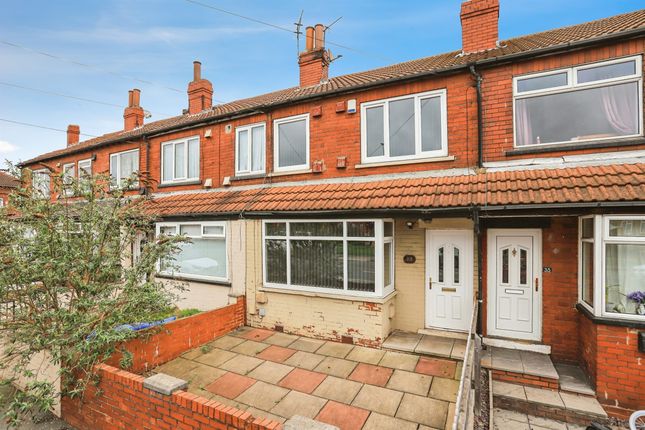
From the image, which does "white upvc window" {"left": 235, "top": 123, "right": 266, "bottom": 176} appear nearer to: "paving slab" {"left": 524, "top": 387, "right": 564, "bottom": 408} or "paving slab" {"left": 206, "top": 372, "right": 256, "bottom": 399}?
"paving slab" {"left": 206, "top": 372, "right": 256, "bottom": 399}

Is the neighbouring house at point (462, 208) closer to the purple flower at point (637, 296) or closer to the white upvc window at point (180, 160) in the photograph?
the purple flower at point (637, 296)

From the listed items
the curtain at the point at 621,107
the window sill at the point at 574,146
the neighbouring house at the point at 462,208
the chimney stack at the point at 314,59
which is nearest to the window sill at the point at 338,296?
the neighbouring house at the point at 462,208

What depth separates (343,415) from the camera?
3846 mm

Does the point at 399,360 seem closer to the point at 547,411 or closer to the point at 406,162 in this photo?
the point at 547,411

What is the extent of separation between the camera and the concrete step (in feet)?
13.5

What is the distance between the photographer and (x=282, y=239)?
7059mm

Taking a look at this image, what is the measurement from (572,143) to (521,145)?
2.46ft

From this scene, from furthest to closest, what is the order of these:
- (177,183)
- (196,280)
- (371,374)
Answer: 1. (177,183)
2. (196,280)
3. (371,374)

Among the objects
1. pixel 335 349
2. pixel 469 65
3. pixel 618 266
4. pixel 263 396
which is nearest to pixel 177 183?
pixel 335 349

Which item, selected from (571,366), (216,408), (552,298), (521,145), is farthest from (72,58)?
(571,366)

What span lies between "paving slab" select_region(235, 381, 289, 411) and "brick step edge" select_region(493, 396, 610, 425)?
3.27 m

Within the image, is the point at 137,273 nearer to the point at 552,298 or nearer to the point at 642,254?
the point at 552,298

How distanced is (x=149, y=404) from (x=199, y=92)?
475 inches

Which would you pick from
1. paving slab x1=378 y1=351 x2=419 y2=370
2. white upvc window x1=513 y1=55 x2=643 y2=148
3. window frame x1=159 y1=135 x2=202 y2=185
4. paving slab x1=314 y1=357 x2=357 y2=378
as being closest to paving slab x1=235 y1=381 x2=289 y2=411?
paving slab x1=314 y1=357 x2=357 y2=378
